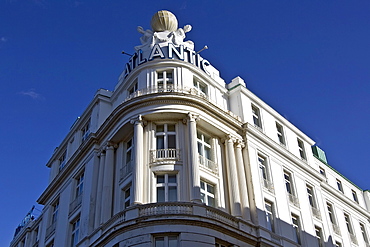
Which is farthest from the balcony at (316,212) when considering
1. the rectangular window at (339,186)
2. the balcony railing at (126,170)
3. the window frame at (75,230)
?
the window frame at (75,230)

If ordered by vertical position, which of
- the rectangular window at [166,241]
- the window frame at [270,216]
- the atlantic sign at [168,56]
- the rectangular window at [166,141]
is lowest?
the rectangular window at [166,241]

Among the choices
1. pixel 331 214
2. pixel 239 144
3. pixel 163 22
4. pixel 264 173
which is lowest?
pixel 264 173

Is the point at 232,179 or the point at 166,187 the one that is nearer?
the point at 166,187

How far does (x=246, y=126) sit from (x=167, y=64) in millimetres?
7536

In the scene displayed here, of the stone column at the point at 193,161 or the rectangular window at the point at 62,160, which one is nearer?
the stone column at the point at 193,161

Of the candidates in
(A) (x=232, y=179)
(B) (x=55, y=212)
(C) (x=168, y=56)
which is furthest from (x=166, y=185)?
(B) (x=55, y=212)

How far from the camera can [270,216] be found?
118ft

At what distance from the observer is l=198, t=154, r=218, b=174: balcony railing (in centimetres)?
3416

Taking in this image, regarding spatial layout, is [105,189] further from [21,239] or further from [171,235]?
[21,239]

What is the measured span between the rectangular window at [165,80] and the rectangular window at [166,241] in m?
11.5

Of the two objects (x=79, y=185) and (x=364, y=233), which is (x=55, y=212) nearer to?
(x=79, y=185)

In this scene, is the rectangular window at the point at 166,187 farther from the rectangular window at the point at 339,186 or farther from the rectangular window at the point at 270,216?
the rectangular window at the point at 339,186

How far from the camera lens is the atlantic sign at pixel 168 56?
39031 mm

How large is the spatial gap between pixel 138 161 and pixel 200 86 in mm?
9843
